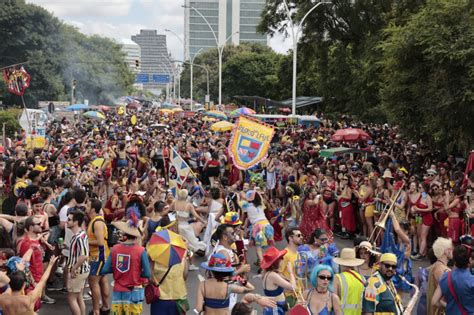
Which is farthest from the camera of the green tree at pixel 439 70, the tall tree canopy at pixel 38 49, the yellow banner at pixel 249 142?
the tall tree canopy at pixel 38 49

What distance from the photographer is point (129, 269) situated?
888 cm

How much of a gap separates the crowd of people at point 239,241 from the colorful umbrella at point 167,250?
8 centimetres

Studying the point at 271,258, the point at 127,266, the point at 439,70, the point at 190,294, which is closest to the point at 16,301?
the point at 127,266

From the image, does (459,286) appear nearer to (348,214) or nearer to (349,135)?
(348,214)

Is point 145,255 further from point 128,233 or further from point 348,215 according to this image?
point 348,215

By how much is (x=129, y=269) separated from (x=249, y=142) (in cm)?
920

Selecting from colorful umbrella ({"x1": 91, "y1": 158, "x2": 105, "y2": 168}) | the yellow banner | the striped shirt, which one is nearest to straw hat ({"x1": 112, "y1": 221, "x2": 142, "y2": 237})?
the striped shirt

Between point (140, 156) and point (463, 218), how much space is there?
1226 centimetres

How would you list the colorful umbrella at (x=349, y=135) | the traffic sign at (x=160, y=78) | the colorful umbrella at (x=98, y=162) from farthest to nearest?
1. the traffic sign at (x=160, y=78)
2. the colorful umbrella at (x=349, y=135)
3. the colorful umbrella at (x=98, y=162)

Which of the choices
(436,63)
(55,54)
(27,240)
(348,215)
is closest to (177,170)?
(348,215)

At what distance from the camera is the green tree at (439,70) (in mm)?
21375

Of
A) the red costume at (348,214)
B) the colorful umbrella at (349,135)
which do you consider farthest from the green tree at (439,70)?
the red costume at (348,214)

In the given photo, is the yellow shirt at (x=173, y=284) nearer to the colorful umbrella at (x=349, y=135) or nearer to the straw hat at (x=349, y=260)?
the straw hat at (x=349, y=260)

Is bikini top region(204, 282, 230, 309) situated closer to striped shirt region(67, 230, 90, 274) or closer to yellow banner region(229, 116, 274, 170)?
striped shirt region(67, 230, 90, 274)
